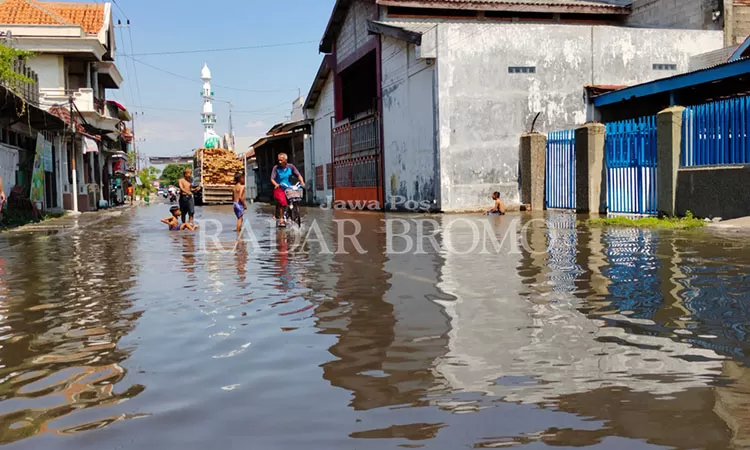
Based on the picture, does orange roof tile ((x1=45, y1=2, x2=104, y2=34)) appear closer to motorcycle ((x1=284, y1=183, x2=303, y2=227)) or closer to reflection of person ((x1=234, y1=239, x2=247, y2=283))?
motorcycle ((x1=284, y1=183, x2=303, y2=227))

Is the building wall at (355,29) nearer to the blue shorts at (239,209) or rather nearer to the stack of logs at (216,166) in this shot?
the blue shorts at (239,209)

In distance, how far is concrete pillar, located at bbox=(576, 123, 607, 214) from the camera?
726 inches

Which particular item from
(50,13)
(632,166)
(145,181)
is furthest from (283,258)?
(145,181)

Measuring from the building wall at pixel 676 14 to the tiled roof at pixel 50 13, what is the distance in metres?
25.1

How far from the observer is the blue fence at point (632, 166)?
1644 centimetres

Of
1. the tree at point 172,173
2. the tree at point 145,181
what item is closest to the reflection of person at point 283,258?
the tree at point 145,181

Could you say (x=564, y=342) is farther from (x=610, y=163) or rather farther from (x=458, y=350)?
(x=610, y=163)

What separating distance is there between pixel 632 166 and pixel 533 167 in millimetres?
4628

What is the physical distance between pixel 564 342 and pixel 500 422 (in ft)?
5.10

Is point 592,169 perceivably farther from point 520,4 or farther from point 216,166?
point 216,166

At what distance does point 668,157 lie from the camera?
1498 centimetres

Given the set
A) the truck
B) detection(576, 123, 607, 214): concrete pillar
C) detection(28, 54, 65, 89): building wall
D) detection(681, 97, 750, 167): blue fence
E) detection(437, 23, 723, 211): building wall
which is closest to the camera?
detection(681, 97, 750, 167): blue fence

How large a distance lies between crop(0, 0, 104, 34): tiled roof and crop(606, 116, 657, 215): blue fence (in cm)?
2692

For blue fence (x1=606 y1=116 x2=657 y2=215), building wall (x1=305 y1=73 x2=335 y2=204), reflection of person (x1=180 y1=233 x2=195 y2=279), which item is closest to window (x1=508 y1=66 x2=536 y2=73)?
blue fence (x1=606 y1=116 x2=657 y2=215)
